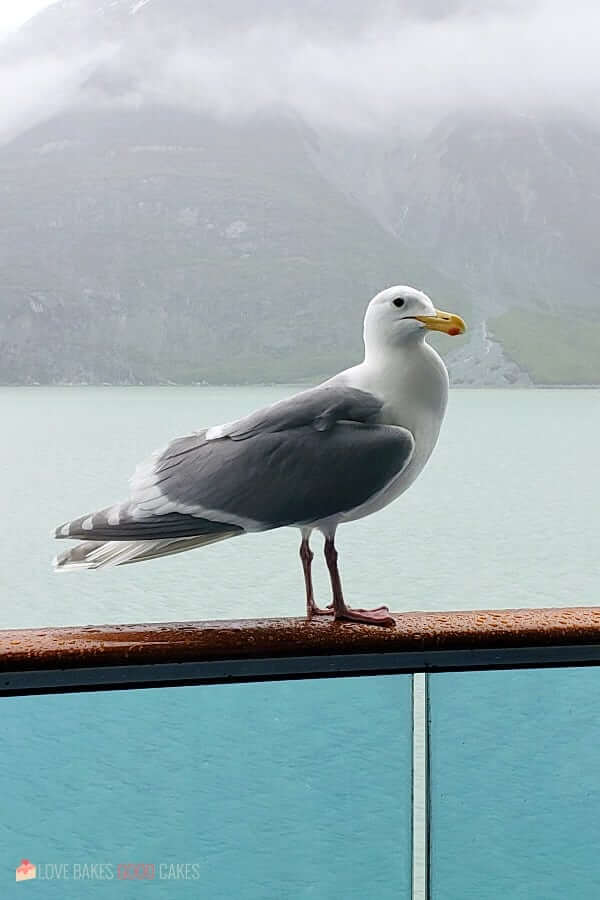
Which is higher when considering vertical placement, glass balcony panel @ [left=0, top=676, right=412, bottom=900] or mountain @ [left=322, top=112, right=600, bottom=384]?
mountain @ [left=322, top=112, right=600, bottom=384]

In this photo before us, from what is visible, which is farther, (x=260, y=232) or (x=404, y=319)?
(x=260, y=232)

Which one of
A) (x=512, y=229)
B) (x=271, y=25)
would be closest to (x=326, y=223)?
(x=512, y=229)

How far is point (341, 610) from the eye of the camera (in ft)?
4.63

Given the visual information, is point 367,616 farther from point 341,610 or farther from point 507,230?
point 507,230

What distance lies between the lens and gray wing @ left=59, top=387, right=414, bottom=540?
1287 millimetres

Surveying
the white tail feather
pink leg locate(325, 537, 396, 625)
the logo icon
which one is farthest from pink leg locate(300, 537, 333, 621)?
the logo icon

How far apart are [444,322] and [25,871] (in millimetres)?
827

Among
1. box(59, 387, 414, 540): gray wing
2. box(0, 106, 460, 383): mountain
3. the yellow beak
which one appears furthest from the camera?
box(0, 106, 460, 383): mountain

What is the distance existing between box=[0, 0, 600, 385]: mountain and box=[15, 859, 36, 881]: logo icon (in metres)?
2.66

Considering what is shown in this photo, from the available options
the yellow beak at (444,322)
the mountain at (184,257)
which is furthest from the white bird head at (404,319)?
the mountain at (184,257)

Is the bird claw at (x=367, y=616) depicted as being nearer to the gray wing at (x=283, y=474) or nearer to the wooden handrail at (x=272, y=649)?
the wooden handrail at (x=272, y=649)

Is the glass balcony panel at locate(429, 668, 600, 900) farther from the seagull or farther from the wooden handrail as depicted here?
the seagull

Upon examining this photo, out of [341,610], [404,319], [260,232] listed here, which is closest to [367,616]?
[341,610]

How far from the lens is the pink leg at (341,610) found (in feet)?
4.54
